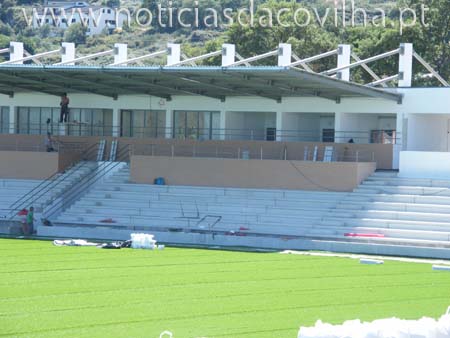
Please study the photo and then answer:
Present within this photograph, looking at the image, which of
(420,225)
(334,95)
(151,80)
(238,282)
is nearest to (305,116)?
(334,95)

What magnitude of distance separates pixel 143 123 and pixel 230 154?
17.7 ft

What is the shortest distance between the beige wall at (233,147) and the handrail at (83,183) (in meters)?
0.93

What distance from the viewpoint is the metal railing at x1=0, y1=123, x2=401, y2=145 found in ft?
150

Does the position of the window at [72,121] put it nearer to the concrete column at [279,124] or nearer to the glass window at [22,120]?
the glass window at [22,120]

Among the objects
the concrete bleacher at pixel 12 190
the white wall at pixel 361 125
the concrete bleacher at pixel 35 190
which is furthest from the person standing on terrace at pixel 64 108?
the white wall at pixel 361 125

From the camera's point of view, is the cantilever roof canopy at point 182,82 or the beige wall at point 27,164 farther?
the beige wall at point 27,164

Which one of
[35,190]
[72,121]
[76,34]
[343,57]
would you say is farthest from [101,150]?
[76,34]

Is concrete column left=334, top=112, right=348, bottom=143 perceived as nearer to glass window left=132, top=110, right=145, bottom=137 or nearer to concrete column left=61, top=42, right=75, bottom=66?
glass window left=132, top=110, right=145, bottom=137

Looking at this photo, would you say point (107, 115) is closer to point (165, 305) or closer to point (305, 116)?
Result: point (305, 116)

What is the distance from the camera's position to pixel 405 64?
44750mm

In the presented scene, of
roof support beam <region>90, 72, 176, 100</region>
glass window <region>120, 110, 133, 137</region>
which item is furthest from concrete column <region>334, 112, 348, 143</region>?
glass window <region>120, 110, 133, 137</region>

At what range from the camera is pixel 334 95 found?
44.4 metres

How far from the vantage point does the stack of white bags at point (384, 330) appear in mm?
15594

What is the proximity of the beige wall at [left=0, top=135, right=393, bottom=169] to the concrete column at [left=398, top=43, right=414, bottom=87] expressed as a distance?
2.50m
